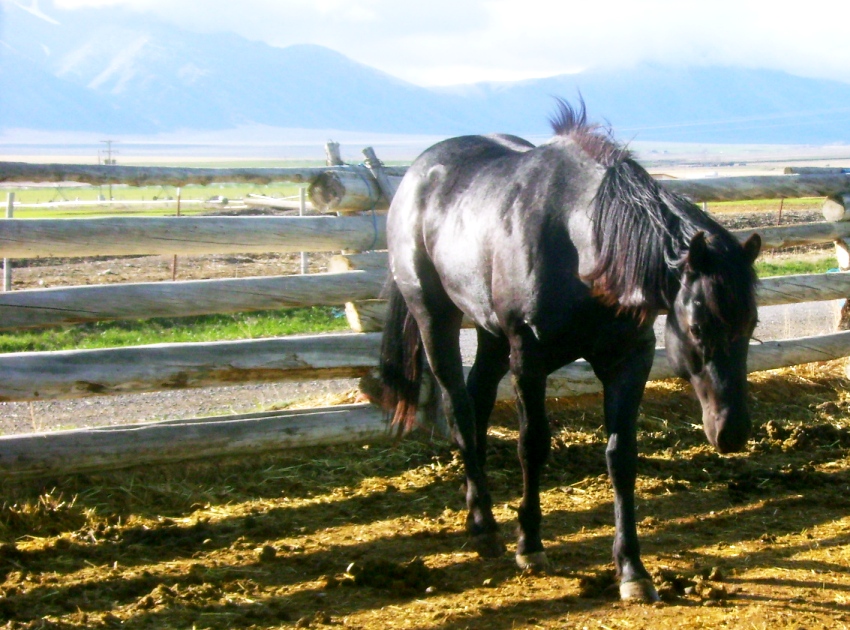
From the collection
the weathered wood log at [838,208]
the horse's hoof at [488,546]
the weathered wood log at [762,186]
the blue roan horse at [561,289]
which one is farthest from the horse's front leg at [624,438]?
the weathered wood log at [838,208]

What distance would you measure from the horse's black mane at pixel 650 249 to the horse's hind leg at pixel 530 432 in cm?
49

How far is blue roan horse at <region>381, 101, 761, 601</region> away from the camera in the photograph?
307cm

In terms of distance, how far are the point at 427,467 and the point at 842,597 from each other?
2.51m

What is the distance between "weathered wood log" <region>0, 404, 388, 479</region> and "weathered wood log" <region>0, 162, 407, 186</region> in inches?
55.6

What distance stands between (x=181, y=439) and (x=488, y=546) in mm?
1876

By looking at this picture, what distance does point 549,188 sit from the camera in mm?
3717

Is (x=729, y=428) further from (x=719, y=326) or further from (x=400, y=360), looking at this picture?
(x=400, y=360)

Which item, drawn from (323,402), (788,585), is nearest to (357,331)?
(323,402)

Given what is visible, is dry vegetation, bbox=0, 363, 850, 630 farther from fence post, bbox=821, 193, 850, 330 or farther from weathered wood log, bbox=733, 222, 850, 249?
fence post, bbox=821, 193, 850, 330

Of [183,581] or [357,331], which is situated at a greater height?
[357,331]

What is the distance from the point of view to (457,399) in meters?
4.41

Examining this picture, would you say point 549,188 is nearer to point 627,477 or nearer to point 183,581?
point 627,477

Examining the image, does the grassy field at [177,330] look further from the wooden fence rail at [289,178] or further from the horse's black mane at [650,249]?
the horse's black mane at [650,249]

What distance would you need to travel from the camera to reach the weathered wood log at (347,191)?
18.9ft
